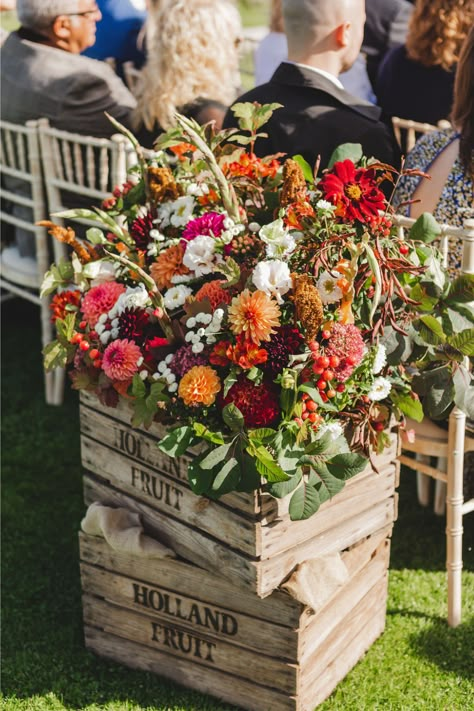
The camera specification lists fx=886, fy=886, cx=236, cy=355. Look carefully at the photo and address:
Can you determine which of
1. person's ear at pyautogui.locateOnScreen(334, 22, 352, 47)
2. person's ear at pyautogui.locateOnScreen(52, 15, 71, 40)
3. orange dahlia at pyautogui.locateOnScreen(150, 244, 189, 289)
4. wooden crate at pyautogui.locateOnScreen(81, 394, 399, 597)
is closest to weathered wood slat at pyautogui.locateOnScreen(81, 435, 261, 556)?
wooden crate at pyautogui.locateOnScreen(81, 394, 399, 597)

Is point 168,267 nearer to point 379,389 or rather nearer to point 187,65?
point 379,389

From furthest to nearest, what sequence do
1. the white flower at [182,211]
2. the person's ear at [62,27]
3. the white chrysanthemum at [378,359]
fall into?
the person's ear at [62,27] < the white flower at [182,211] < the white chrysanthemum at [378,359]

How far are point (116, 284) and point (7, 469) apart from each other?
1.44 m

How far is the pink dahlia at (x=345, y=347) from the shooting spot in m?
1.68

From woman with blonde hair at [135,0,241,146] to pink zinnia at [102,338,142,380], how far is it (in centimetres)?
164

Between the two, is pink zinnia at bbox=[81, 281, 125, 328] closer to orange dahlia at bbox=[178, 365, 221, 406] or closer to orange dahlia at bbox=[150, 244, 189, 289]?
orange dahlia at bbox=[150, 244, 189, 289]

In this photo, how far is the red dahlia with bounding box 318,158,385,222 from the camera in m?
1.74

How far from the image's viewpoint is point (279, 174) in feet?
6.55

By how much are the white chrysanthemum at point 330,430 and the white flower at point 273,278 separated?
0.86ft

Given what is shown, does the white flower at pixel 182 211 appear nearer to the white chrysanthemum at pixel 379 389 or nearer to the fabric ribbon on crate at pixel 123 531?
the white chrysanthemum at pixel 379 389

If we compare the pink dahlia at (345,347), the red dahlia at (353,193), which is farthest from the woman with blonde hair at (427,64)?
the pink dahlia at (345,347)

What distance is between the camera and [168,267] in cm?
191

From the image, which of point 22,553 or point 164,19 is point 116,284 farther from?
point 164,19

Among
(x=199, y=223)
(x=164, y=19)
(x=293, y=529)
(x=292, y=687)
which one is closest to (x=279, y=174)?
(x=199, y=223)
